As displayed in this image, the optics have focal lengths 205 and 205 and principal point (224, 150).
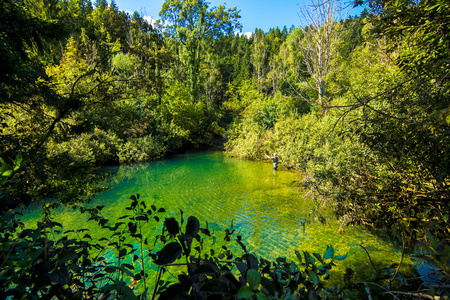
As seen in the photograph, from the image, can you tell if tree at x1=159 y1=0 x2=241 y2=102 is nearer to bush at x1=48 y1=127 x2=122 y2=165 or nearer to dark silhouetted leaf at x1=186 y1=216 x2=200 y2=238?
bush at x1=48 y1=127 x2=122 y2=165

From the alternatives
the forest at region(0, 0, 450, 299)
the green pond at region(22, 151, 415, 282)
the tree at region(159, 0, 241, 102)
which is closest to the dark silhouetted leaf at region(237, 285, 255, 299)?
the forest at region(0, 0, 450, 299)

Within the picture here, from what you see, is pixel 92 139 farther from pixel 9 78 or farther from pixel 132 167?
pixel 9 78

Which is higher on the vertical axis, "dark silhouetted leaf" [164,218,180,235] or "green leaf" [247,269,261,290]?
"dark silhouetted leaf" [164,218,180,235]

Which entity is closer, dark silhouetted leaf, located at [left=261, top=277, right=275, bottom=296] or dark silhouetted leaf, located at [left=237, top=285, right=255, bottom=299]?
dark silhouetted leaf, located at [left=237, top=285, right=255, bottom=299]

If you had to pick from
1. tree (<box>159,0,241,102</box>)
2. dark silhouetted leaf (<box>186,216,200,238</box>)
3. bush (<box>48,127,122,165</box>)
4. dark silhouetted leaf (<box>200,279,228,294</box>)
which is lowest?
bush (<box>48,127,122,165</box>)

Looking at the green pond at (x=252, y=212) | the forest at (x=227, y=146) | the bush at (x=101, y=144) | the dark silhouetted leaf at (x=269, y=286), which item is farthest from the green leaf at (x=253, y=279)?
the bush at (x=101, y=144)

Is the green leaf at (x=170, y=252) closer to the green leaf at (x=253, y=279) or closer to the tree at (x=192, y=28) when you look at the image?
the green leaf at (x=253, y=279)

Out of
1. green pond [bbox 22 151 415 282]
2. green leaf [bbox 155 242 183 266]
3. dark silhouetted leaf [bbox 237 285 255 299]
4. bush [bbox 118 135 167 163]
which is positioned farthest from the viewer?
bush [bbox 118 135 167 163]

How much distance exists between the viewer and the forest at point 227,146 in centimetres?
79

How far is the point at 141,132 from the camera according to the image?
57.5 feet

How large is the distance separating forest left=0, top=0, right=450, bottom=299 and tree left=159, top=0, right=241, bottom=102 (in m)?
7.01

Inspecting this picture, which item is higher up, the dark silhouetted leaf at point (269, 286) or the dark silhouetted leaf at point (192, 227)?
the dark silhouetted leaf at point (192, 227)

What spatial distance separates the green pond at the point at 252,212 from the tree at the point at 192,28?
1762 centimetres

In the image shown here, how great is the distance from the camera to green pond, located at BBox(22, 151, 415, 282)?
454 centimetres
